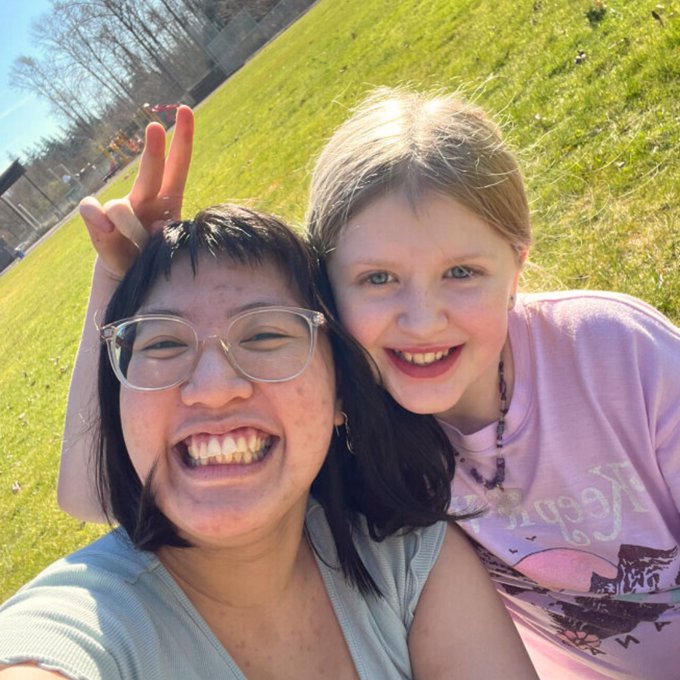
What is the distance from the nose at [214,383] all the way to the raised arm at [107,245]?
0.57 meters

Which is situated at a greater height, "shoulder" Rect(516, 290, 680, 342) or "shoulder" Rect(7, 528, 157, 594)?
"shoulder" Rect(7, 528, 157, 594)

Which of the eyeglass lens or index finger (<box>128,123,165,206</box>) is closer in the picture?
the eyeglass lens

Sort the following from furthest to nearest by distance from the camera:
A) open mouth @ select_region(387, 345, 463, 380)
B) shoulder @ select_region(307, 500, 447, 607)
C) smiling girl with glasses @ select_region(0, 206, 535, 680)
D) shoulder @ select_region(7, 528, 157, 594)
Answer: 1. open mouth @ select_region(387, 345, 463, 380)
2. shoulder @ select_region(307, 500, 447, 607)
3. smiling girl with glasses @ select_region(0, 206, 535, 680)
4. shoulder @ select_region(7, 528, 157, 594)

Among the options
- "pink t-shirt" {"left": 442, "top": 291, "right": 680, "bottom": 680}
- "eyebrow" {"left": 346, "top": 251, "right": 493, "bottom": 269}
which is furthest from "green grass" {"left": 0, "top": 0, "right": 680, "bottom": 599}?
"pink t-shirt" {"left": 442, "top": 291, "right": 680, "bottom": 680}

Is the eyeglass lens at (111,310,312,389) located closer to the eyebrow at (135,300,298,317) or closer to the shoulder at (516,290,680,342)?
the eyebrow at (135,300,298,317)

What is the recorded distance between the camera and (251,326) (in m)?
2.09

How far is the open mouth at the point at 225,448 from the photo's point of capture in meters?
1.95

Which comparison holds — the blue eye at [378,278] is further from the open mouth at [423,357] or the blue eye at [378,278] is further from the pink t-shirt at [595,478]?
the pink t-shirt at [595,478]

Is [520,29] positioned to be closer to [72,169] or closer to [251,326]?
[251,326]

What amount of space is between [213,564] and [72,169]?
72.5 metres

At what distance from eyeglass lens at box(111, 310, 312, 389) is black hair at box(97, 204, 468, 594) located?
0.42 feet

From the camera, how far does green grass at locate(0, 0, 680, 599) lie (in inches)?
188

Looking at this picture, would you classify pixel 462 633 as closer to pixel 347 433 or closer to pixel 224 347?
pixel 347 433

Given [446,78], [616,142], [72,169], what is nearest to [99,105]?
[72,169]
